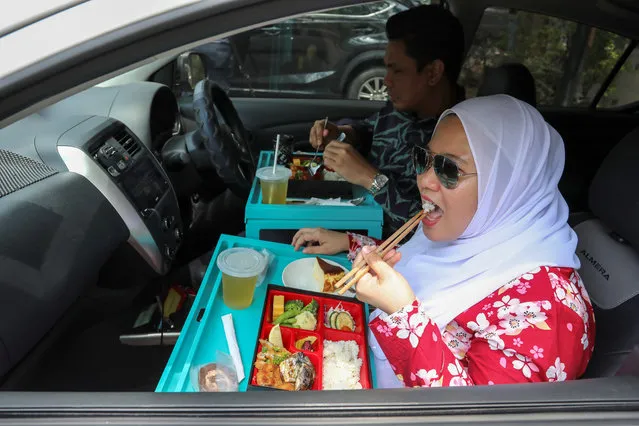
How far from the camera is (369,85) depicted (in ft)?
12.9

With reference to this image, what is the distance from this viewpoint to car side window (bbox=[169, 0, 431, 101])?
10.6 feet

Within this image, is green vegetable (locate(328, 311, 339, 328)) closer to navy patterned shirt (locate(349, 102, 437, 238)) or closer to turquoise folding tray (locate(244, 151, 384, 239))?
turquoise folding tray (locate(244, 151, 384, 239))

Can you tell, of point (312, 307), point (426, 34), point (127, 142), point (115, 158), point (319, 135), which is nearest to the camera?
point (312, 307)

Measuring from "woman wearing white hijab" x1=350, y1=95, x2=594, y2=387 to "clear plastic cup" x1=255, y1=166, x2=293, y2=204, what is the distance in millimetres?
683

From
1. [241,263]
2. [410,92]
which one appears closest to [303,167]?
[410,92]

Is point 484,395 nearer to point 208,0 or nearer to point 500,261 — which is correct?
point 500,261

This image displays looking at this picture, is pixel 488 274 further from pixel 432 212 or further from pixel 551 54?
pixel 551 54

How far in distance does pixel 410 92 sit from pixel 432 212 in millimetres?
1104

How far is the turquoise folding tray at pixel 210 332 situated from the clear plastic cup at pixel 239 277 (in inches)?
1.0

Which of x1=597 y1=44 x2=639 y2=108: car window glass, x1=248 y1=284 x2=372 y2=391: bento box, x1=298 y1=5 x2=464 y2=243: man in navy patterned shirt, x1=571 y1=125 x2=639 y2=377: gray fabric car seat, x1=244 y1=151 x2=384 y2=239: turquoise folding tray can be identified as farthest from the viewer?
x1=597 y1=44 x2=639 y2=108: car window glass

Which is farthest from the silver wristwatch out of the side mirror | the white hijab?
the side mirror

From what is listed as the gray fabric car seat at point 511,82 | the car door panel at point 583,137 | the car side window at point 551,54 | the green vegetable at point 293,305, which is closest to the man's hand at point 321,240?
the green vegetable at point 293,305

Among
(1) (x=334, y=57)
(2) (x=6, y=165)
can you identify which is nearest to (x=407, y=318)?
(2) (x=6, y=165)

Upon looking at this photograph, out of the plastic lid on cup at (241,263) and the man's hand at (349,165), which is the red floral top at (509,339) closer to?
the plastic lid on cup at (241,263)
